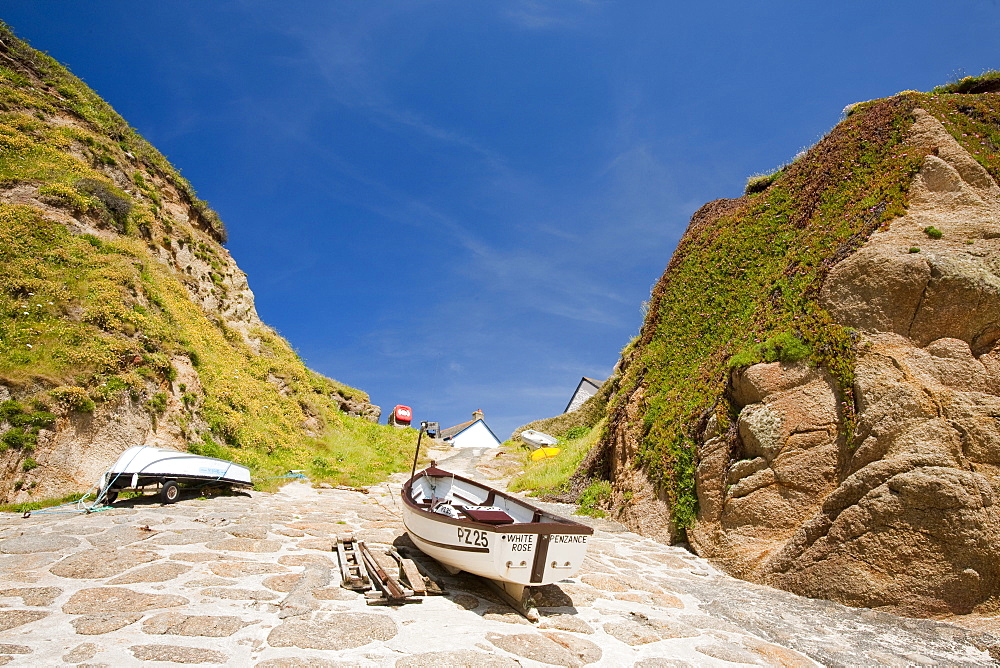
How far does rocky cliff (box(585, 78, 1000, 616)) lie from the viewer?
6984 mm

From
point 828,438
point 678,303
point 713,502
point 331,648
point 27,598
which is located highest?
point 678,303

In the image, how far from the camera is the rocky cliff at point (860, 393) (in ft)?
22.9

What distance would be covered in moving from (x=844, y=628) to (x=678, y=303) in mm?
10916

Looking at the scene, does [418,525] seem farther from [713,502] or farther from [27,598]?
[713,502]

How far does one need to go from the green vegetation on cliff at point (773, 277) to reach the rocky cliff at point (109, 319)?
12.4 meters

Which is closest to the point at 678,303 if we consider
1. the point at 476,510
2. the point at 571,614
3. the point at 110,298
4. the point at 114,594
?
the point at 476,510

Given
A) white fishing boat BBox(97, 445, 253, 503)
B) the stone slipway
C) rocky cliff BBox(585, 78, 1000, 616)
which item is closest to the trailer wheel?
white fishing boat BBox(97, 445, 253, 503)

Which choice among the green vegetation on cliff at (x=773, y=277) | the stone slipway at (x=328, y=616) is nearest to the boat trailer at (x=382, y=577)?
the stone slipway at (x=328, y=616)

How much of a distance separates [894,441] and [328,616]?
339 inches

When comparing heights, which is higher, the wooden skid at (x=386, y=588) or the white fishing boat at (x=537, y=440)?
the white fishing boat at (x=537, y=440)

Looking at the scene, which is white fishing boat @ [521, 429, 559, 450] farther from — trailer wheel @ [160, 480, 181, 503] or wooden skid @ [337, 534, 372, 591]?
wooden skid @ [337, 534, 372, 591]

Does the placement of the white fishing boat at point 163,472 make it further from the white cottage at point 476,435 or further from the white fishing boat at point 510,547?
the white cottage at point 476,435

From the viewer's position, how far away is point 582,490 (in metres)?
15.7

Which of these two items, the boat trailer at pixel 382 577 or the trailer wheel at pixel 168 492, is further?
the trailer wheel at pixel 168 492
